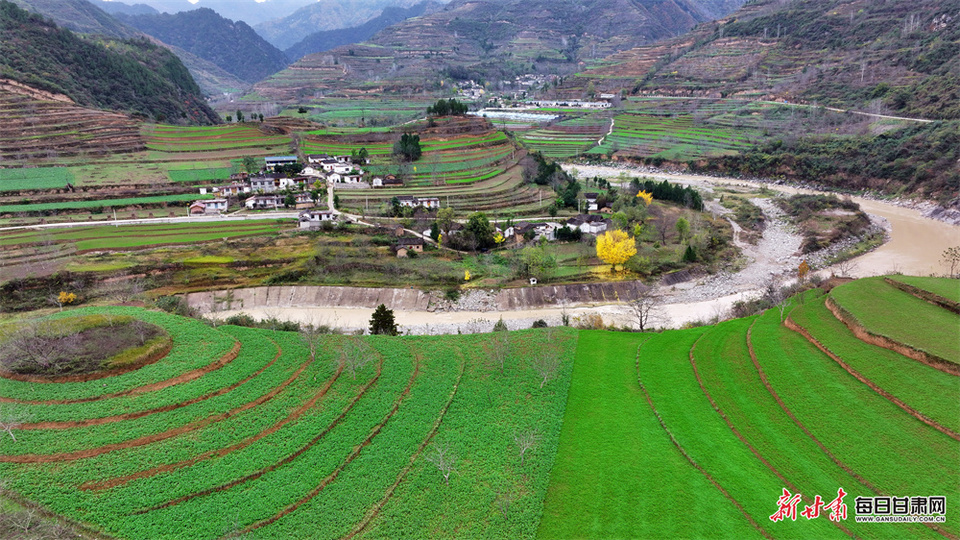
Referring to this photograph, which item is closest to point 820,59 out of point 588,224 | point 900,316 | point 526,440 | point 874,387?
point 588,224

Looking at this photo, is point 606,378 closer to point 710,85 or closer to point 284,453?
point 284,453

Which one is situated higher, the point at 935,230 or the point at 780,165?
the point at 780,165

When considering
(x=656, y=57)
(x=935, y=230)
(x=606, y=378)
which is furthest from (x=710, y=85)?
(x=606, y=378)

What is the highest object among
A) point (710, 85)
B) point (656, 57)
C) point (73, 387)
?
point (656, 57)

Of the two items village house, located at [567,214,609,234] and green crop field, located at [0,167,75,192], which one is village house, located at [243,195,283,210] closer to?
green crop field, located at [0,167,75,192]

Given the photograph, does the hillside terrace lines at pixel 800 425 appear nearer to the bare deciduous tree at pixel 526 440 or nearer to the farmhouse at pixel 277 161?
the bare deciduous tree at pixel 526 440

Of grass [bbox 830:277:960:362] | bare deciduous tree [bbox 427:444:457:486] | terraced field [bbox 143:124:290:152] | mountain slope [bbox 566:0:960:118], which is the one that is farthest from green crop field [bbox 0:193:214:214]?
mountain slope [bbox 566:0:960:118]
